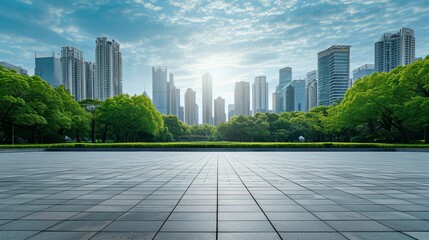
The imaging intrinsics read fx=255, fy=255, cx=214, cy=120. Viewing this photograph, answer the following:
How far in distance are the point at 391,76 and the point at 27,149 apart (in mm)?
49287

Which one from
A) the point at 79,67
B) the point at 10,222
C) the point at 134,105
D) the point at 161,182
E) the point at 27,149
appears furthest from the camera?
the point at 79,67

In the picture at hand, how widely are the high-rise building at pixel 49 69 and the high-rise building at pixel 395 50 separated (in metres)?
151

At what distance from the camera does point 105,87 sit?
4072 inches

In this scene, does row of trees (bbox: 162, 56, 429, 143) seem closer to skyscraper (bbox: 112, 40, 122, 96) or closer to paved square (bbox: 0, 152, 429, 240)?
paved square (bbox: 0, 152, 429, 240)

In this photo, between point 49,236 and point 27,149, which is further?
point 27,149

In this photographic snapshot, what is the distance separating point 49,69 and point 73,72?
52076 millimetres

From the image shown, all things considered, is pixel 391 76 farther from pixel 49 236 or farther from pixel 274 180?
pixel 49 236

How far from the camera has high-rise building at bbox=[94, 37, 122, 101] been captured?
10288 cm

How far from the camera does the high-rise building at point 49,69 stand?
12900 centimetres

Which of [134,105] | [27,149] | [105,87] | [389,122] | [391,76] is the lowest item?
[27,149]

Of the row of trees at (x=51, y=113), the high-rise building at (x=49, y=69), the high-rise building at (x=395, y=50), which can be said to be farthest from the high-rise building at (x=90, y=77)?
the high-rise building at (x=395, y=50)

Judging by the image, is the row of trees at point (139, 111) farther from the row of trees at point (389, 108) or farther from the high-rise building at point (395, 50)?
the high-rise building at point (395, 50)

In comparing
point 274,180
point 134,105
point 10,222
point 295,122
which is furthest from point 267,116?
point 10,222

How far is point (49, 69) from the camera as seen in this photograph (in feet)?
461
